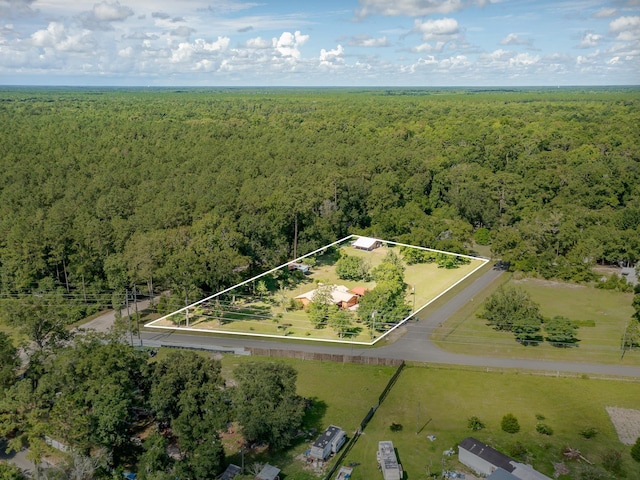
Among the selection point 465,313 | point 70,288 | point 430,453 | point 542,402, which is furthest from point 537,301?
point 70,288

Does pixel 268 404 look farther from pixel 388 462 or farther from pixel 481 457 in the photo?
pixel 481 457

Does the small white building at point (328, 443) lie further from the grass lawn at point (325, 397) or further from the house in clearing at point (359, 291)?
the house in clearing at point (359, 291)

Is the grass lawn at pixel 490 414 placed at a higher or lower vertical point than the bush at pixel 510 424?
lower

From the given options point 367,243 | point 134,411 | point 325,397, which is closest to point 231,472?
point 134,411

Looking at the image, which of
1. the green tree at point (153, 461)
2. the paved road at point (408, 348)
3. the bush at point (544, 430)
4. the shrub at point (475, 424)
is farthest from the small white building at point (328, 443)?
the bush at point (544, 430)

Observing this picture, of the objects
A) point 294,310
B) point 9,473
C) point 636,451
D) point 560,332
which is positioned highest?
point 9,473
